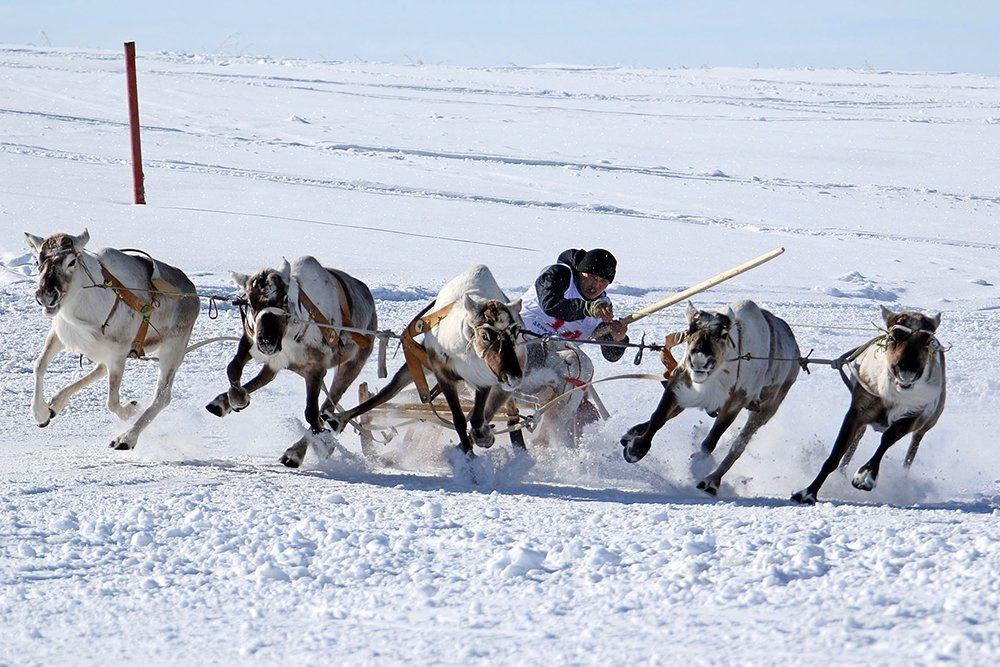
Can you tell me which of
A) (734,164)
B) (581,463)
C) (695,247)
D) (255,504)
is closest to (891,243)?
(695,247)

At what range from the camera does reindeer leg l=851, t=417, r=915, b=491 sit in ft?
21.7

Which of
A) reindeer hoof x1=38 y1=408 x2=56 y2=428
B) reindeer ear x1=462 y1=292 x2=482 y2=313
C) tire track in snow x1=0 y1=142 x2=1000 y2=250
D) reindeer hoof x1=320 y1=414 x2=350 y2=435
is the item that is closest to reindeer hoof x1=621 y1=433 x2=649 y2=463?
reindeer ear x1=462 y1=292 x2=482 y2=313

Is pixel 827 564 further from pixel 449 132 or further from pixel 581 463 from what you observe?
pixel 449 132

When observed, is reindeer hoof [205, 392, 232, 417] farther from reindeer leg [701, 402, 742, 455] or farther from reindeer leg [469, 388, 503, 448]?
reindeer leg [701, 402, 742, 455]

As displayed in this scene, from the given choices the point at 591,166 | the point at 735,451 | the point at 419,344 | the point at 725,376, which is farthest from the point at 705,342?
the point at 591,166

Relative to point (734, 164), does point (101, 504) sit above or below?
below

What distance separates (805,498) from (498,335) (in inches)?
68.4

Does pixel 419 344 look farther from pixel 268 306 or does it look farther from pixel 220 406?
pixel 220 406

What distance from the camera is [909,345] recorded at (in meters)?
6.41

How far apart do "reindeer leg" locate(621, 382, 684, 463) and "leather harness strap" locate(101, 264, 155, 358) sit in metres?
3.02

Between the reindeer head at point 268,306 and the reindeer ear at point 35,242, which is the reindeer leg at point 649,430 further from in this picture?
the reindeer ear at point 35,242

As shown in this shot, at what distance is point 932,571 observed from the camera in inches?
191

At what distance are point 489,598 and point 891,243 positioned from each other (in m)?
13.4

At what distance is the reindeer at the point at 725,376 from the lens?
22.2ft
